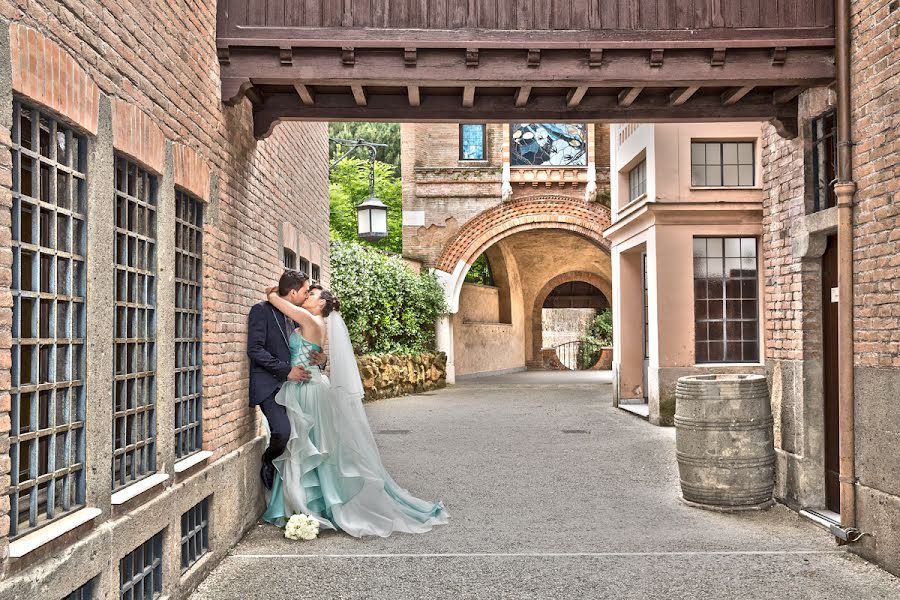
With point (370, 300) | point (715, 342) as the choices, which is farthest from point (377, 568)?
point (370, 300)

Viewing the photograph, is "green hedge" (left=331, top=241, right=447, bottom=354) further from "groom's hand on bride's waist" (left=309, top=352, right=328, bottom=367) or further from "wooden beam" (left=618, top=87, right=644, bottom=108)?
"wooden beam" (left=618, top=87, right=644, bottom=108)

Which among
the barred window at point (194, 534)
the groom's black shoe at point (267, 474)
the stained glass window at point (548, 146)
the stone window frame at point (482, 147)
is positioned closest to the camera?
the barred window at point (194, 534)

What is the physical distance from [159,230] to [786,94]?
529cm

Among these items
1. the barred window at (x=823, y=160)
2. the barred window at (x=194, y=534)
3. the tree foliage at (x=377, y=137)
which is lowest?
the barred window at (x=194, y=534)

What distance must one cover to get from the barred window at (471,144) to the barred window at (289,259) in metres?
14.8

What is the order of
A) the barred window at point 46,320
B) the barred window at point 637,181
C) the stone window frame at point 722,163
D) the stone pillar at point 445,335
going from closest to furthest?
A: the barred window at point 46,320, the stone window frame at point 722,163, the barred window at point 637,181, the stone pillar at point 445,335

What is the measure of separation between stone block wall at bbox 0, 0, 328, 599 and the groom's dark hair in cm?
30

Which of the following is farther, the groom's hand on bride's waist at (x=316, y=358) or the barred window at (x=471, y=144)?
the barred window at (x=471, y=144)

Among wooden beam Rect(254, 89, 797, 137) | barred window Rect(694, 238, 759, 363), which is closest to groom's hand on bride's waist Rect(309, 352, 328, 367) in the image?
wooden beam Rect(254, 89, 797, 137)

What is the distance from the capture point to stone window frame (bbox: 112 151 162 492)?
14.5ft

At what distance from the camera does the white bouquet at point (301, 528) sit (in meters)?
6.59

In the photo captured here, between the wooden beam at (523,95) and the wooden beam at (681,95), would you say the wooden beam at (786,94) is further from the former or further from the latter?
the wooden beam at (523,95)

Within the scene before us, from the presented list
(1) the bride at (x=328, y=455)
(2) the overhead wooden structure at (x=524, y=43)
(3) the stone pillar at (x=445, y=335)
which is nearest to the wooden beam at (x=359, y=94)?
(2) the overhead wooden structure at (x=524, y=43)

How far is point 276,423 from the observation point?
6.96m
